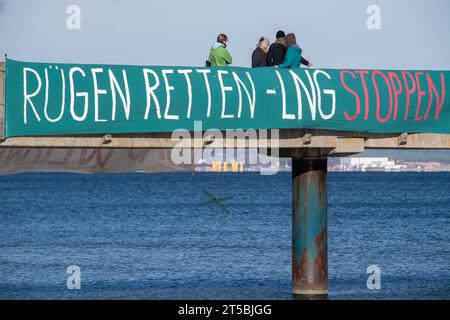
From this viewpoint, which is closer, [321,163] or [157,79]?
[157,79]

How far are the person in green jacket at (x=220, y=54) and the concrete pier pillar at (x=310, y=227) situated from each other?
327 centimetres

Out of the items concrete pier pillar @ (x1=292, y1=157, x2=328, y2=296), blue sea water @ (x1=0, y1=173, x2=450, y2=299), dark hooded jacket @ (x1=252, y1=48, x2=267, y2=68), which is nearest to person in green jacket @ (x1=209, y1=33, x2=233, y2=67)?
dark hooded jacket @ (x1=252, y1=48, x2=267, y2=68)

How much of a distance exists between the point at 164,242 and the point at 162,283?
65.6 feet

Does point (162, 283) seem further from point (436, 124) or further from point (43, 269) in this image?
point (436, 124)

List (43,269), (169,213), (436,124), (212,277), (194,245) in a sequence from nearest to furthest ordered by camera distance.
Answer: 1. (436,124)
2. (212,277)
3. (43,269)
4. (194,245)
5. (169,213)

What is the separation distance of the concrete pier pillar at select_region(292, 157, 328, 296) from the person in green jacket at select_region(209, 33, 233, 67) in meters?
3.27

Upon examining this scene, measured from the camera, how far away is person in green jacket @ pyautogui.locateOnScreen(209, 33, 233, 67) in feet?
78.4

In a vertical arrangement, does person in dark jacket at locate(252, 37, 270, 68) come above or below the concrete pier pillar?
above

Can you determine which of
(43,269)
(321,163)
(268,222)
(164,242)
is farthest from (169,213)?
(321,163)

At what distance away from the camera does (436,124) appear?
80.6 feet

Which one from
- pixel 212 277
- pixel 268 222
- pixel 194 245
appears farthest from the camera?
pixel 268 222

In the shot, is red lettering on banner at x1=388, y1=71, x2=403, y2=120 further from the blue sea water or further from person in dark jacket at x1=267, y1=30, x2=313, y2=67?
the blue sea water

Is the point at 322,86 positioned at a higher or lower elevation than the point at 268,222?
higher

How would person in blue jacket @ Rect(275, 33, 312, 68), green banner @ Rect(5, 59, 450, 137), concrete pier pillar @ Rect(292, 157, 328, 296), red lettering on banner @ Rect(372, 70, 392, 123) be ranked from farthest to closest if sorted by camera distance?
concrete pier pillar @ Rect(292, 157, 328, 296) → red lettering on banner @ Rect(372, 70, 392, 123) → person in blue jacket @ Rect(275, 33, 312, 68) → green banner @ Rect(5, 59, 450, 137)
